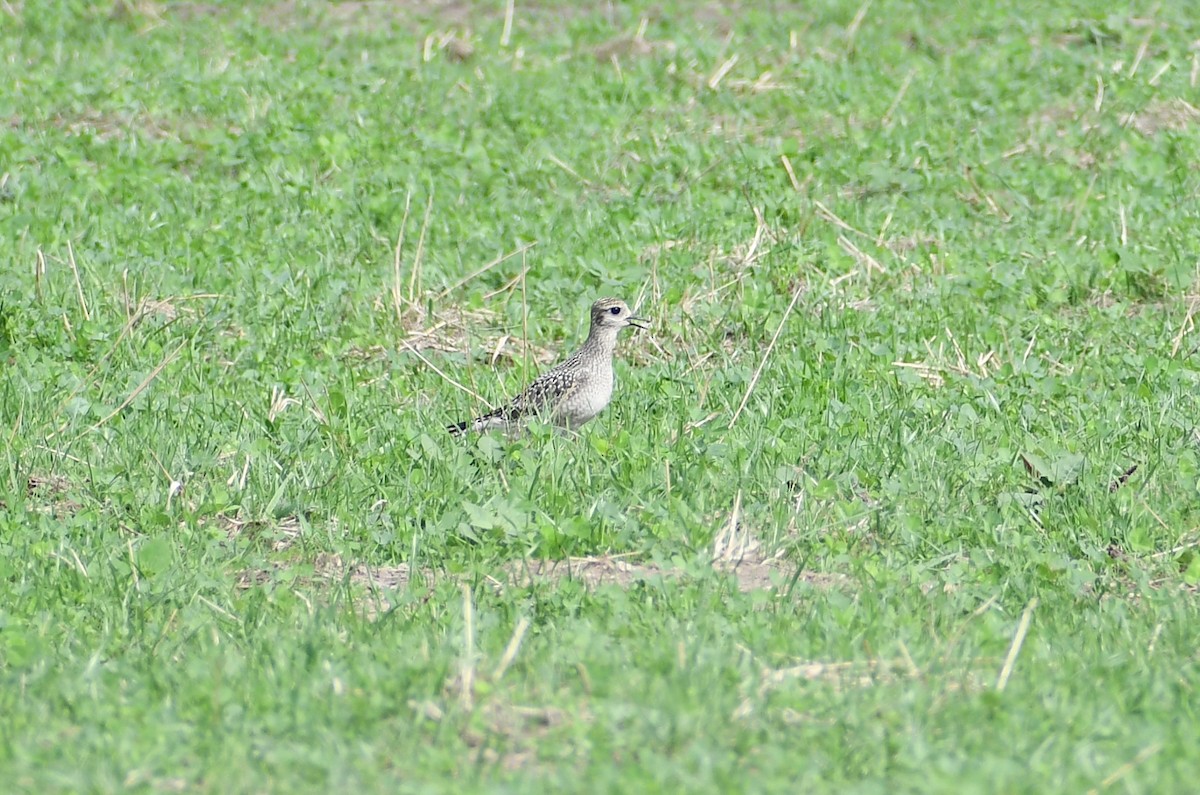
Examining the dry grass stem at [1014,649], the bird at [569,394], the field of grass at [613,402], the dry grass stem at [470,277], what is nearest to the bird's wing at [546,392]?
the bird at [569,394]

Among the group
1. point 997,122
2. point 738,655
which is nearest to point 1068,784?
point 738,655

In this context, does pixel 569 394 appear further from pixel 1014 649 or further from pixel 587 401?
pixel 1014 649

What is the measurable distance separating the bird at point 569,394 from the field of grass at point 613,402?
0.22 metres

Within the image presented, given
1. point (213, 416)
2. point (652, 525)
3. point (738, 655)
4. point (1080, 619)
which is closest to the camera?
point (738, 655)

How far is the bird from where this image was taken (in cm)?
842

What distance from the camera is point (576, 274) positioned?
10.8 meters

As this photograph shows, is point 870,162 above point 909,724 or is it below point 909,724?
below

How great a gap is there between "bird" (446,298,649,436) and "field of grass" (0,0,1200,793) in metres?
0.22

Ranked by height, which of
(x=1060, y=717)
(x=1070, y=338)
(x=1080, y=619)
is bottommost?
(x=1070, y=338)

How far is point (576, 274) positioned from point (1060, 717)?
20.8ft

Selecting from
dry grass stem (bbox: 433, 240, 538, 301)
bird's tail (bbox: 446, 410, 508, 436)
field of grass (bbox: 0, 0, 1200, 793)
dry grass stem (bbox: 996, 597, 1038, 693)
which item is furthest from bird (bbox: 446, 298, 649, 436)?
dry grass stem (bbox: 996, 597, 1038, 693)

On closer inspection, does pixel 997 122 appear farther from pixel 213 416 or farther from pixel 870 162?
pixel 213 416

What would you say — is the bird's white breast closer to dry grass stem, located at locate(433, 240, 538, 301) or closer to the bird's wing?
the bird's wing

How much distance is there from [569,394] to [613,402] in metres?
0.42
